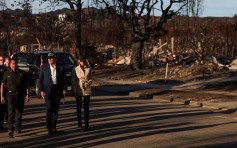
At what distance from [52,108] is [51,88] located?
0.46 meters

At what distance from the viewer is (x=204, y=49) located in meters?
34.3

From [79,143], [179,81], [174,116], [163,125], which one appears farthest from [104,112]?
[179,81]

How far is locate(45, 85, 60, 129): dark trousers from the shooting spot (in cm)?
1070

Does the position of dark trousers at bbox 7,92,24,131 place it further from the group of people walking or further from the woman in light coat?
the woman in light coat

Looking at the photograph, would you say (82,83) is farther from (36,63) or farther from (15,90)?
(36,63)

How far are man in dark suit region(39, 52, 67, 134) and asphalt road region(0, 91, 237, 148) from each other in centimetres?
40

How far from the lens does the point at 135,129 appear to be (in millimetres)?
10977

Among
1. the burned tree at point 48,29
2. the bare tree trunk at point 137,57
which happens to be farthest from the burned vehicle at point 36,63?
the burned tree at point 48,29

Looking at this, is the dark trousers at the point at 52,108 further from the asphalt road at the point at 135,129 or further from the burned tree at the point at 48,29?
the burned tree at the point at 48,29

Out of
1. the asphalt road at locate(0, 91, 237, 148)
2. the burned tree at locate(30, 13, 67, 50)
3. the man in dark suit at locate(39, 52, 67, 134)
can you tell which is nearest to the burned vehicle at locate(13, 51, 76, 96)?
the asphalt road at locate(0, 91, 237, 148)

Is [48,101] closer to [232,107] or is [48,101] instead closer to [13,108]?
[13,108]

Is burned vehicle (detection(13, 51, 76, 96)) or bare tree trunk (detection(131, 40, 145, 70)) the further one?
bare tree trunk (detection(131, 40, 145, 70))

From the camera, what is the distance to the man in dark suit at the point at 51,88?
1075cm

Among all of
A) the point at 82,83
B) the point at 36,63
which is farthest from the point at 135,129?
the point at 36,63
